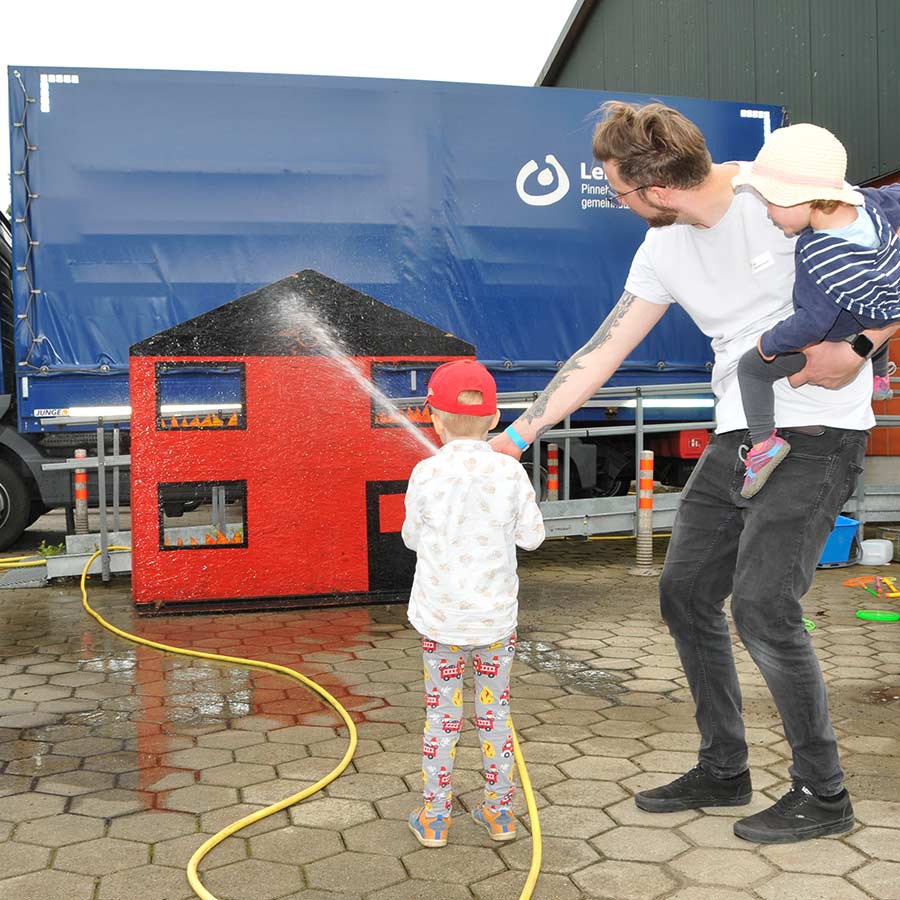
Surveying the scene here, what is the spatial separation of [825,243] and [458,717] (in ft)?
5.46

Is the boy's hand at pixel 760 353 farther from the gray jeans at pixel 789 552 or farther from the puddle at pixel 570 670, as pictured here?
the puddle at pixel 570 670

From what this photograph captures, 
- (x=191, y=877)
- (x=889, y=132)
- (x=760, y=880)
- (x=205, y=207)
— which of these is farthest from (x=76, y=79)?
(x=889, y=132)

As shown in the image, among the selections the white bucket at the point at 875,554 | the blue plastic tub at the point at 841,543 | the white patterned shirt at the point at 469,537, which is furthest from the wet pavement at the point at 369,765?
the white bucket at the point at 875,554

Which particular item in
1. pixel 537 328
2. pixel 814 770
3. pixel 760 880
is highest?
pixel 537 328

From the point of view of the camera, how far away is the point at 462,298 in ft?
29.2

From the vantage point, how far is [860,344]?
108 inches

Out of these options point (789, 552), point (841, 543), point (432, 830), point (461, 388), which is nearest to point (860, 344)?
point (789, 552)

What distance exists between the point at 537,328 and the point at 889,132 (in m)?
5.14

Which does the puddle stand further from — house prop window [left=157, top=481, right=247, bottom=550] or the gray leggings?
the gray leggings

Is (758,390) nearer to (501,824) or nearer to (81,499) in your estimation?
(501,824)

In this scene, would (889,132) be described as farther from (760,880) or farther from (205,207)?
(760,880)

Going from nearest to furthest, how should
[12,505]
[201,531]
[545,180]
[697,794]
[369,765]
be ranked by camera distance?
[697,794] < [369,765] < [201,531] < [545,180] < [12,505]

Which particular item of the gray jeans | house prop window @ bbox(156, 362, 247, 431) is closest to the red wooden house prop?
house prop window @ bbox(156, 362, 247, 431)

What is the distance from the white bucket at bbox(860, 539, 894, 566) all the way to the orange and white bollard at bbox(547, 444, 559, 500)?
2.56m
